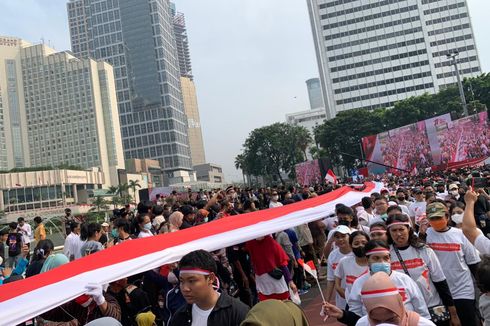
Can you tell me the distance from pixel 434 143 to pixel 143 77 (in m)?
106

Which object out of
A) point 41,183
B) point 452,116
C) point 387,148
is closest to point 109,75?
point 41,183

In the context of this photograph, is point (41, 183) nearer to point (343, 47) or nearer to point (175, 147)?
point (175, 147)

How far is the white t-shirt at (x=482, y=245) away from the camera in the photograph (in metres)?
3.98

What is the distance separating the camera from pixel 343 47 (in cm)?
10106

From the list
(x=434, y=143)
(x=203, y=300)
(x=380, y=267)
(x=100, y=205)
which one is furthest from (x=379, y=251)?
(x=100, y=205)

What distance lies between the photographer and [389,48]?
324 ft

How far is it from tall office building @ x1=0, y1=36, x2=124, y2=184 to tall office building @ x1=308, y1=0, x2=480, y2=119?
192 feet

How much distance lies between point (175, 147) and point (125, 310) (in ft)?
387

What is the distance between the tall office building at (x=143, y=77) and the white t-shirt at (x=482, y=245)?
117863 mm

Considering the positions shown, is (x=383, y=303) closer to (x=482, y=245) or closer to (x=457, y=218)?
(x=482, y=245)

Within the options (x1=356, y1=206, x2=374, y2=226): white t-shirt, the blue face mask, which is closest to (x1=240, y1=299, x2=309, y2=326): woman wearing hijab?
the blue face mask

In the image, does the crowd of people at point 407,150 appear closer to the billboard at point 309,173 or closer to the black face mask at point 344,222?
the billboard at point 309,173

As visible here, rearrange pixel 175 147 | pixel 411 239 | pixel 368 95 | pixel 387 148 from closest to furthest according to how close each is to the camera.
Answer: pixel 411 239, pixel 387 148, pixel 368 95, pixel 175 147

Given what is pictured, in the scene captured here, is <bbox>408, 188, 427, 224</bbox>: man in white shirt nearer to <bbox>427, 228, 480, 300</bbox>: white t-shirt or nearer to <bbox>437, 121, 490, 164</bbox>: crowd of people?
<bbox>427, 228, 480, 300</bbox>: white t-shirt
